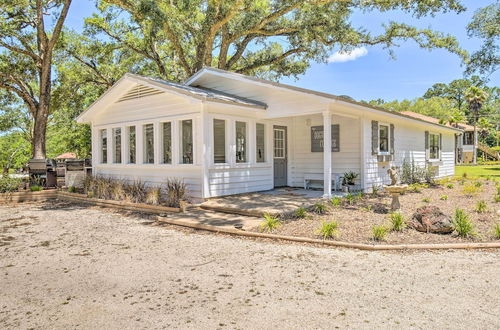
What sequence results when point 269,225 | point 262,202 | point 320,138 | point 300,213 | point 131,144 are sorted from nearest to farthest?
point 269,225, point 300,213, point 262,202, point 320,138, point 131,144

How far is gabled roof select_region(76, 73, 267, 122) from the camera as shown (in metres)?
9.10

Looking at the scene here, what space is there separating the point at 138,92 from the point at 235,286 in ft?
29.5

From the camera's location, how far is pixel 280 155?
12.2 m

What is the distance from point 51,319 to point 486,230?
22.7 ft

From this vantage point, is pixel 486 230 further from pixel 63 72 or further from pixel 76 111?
pixel 76 111

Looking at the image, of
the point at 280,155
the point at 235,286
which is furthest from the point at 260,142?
the point at 235,286

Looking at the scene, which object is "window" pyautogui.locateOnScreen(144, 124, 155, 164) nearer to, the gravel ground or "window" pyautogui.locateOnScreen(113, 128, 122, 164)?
"window" pyautogui.locateOnScreen(113, 128, 122, 164)

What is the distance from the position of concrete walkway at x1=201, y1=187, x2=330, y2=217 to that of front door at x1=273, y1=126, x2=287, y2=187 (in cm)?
164

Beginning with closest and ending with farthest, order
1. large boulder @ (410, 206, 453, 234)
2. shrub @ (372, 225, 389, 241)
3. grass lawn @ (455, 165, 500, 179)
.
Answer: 1. shrub @ (372, 225, 389, 241)
2. large boulder @ (410, 206, 453, 234)
3. grass lawn @ (455, 165, 500, 179)

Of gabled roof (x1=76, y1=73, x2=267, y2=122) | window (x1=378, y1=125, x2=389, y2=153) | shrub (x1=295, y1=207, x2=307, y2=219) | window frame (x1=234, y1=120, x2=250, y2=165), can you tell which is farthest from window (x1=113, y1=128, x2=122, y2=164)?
window (x1=378, y1=125, x2=389, y2=153)

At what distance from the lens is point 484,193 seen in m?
11.2

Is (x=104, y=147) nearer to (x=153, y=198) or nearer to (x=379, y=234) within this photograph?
(x=153, y=198)

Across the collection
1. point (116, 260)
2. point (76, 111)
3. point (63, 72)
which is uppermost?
point (63, 72)

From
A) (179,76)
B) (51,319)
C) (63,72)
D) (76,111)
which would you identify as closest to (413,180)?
(51,319)
